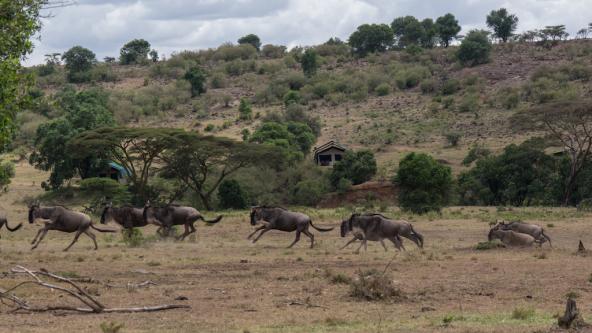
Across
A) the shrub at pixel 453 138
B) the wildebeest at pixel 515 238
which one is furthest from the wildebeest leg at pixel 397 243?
the shrub at pixel 453 138

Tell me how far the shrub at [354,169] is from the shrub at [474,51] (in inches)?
1632

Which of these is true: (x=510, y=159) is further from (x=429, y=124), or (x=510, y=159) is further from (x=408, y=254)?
(x=408, y=254)

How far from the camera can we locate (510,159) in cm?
4950

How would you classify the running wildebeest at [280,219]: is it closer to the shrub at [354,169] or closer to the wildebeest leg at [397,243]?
the wildebeest leg at [397,243]

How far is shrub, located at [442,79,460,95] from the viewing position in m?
84.2

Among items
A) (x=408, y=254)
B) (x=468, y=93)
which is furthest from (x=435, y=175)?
(x=468, y=93)

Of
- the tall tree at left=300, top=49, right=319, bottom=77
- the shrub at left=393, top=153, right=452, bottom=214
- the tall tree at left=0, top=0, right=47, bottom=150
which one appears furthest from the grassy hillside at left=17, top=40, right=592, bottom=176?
the tall tree at left=0, top=0, right=47, bottom=150

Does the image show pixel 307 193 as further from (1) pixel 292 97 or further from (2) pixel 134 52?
(2) pixel 134 52

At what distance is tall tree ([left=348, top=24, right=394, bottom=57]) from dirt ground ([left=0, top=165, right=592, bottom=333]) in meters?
89.0

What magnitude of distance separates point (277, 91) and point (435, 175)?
2014 inches

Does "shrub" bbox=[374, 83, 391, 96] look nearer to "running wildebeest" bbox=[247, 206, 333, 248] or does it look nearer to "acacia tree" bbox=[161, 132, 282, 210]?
"acacia tree" bbox=[161, 132, 282, 210]

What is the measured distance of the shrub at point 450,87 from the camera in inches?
3315

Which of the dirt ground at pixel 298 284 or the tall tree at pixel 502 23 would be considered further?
the tall tree at pixel 502 23

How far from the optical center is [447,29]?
387 ft
